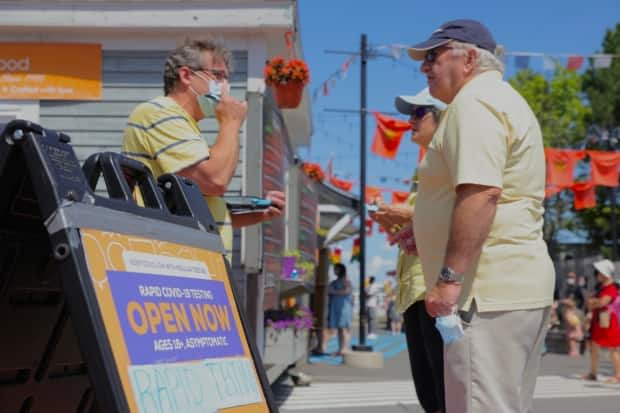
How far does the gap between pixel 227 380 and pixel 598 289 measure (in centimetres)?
1070

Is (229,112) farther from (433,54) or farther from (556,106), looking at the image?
(556,106)

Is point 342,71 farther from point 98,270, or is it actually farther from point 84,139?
point 98,270

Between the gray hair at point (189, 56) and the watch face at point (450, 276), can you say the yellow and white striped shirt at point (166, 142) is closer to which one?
the gray hair at point (189, 56)

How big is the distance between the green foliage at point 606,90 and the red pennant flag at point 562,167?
73.3ft

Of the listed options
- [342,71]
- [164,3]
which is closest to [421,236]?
[164,3]

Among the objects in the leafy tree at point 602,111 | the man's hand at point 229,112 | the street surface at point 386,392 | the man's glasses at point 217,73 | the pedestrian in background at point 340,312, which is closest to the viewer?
the man's hand at point 229,112

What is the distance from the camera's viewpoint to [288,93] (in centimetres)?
836

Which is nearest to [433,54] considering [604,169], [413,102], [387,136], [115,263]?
[413,102]

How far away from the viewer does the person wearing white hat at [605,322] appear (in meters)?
11.2

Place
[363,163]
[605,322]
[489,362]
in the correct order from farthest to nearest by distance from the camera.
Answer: [363,163], [605,322], [489,362]

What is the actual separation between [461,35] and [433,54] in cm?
13

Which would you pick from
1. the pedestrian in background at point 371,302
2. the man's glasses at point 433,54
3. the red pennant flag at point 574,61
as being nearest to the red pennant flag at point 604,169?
the red pennant flag at point 574,61

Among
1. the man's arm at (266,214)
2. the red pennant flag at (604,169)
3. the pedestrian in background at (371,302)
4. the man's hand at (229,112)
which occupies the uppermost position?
the man's hand at (229,112)

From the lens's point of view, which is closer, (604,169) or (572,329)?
(572,329)
